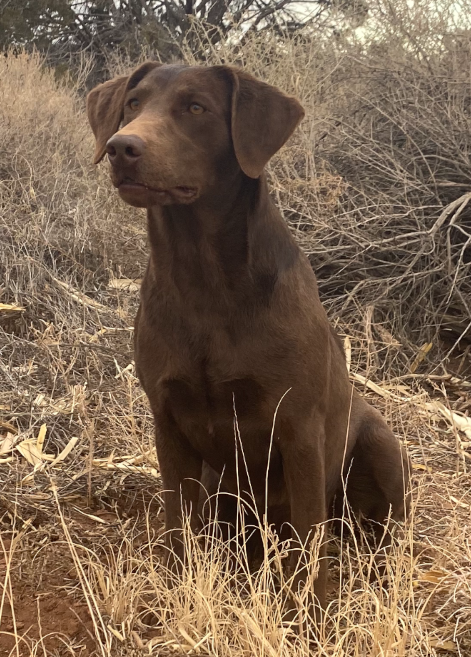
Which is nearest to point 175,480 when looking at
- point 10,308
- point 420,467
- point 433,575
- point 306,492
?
point 306,492

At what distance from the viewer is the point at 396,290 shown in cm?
451

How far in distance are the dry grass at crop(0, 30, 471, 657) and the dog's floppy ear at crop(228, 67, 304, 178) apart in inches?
42.7

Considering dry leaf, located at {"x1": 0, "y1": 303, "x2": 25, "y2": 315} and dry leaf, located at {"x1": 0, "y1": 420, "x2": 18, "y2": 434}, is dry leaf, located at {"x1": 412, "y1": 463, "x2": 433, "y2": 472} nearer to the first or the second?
dry leaf, located at {"x1": 0, "y1": 420, "x2": 18, "y2": 434}

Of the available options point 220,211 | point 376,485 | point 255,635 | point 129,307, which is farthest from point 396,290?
point 255,635

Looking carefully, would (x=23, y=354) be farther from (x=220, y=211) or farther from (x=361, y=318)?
(x=220, y=211)

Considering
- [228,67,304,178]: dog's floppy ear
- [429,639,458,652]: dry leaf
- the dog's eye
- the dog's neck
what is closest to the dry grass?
[429,639,458,652]: dry leaf

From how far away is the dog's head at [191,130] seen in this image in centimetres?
195

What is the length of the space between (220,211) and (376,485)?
112 centimetres

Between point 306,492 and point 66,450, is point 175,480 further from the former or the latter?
point 66,450

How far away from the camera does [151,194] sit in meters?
2.00

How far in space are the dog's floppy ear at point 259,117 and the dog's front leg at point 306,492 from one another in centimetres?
80

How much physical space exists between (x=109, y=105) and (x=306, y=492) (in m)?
1.39

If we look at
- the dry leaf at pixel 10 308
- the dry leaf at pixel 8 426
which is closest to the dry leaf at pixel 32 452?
the dry leaf at pixel 8 426

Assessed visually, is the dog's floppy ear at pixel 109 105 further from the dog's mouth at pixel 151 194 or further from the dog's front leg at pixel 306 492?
the dog's front leg at pixel 306 492
